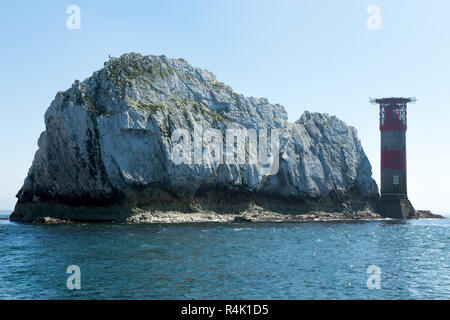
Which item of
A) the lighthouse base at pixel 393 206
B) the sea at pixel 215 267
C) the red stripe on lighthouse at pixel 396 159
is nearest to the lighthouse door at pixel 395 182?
the lighthouse base at pixel 393 206

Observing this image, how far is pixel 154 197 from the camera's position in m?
66.4

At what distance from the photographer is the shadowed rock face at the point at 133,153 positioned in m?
65.1

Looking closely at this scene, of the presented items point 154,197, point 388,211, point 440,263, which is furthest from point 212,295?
point 388,211

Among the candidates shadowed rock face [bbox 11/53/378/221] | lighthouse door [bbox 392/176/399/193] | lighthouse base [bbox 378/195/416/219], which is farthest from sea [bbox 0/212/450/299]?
lighthouse door [bbox 392/176/399/193]

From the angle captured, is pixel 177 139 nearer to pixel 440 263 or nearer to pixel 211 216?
pixel 211 216

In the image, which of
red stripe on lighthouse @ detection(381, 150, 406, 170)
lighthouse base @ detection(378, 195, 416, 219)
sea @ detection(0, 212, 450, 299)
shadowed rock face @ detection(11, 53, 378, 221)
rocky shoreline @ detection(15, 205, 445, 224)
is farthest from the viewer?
red stripe on lighthouse @ detection(381, 150, 406, 170)

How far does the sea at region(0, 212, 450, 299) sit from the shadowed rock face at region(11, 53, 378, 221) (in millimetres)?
18999

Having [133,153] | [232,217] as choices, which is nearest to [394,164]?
[232,217]

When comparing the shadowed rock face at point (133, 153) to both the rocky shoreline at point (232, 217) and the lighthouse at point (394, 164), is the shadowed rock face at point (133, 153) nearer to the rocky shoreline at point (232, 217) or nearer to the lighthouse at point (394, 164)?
the rocky shoreline at point (232, 217)

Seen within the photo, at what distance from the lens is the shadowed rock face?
2562 inches

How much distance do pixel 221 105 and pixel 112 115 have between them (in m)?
24.3

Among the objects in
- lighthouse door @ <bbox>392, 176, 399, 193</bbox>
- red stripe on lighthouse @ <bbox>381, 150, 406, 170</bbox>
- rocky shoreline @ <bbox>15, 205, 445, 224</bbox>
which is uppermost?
red stripe on lighthouse @ <bbox>381, 150, 406, 170</bbox>

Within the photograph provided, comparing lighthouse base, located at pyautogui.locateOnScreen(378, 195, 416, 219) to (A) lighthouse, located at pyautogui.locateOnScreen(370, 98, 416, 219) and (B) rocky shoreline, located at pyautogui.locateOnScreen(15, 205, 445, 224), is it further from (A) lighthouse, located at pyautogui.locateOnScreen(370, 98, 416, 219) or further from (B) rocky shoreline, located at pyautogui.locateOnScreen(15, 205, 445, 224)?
(B) rocky shoreline, located at pyautogui.locateOnScreen(15, 205, 445, 224)

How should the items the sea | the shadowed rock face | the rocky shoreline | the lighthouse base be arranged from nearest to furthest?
the sea → the rocky shoreline → the shadowed rock face → the lighthouse base
